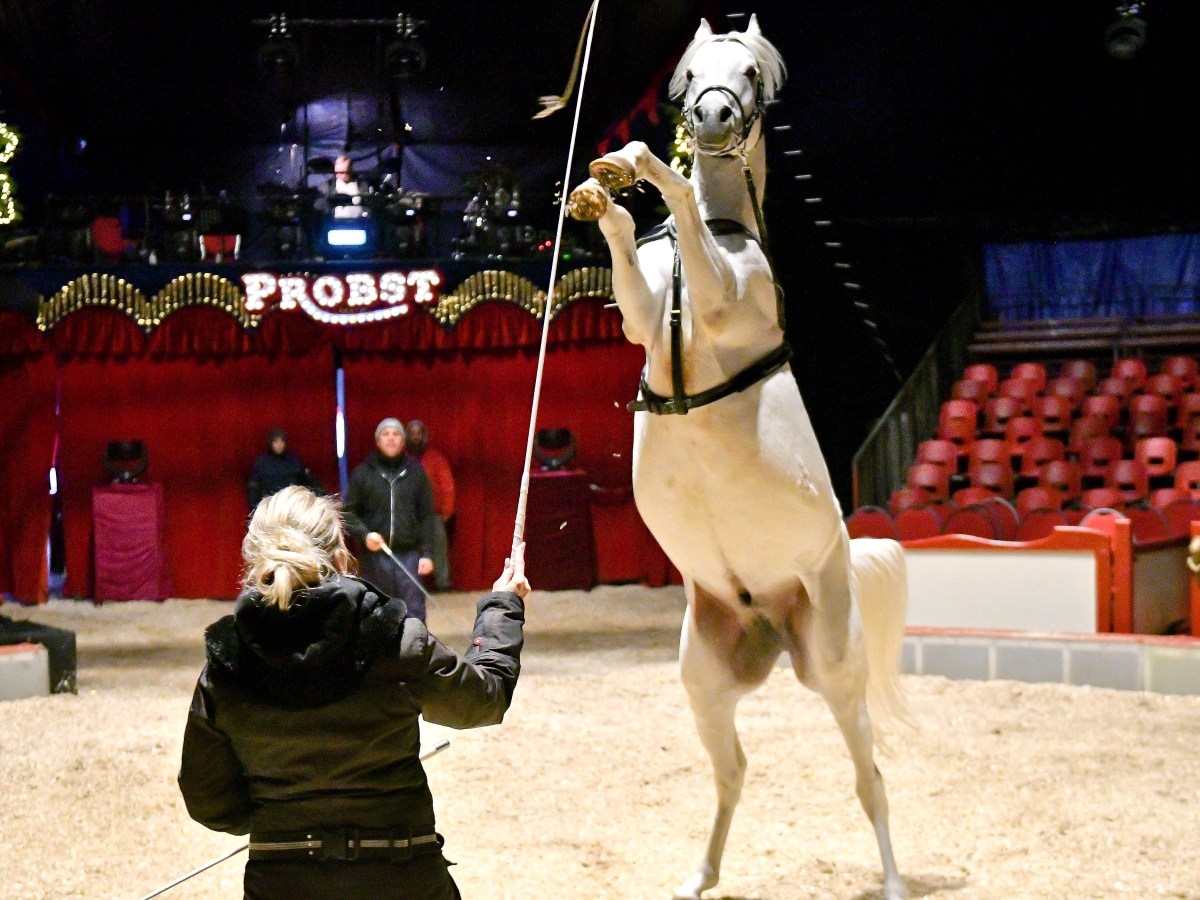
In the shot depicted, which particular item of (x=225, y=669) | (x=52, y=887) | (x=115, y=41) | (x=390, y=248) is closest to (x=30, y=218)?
(x=115, y=41)

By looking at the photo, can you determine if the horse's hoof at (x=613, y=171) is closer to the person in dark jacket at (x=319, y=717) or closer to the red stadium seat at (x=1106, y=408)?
the person in dark jacket at (x=319, y=717)

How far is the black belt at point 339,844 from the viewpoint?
212 centimetres

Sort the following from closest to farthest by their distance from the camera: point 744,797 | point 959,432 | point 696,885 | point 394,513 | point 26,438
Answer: point 696,885 < point 744,797 < point 394,513 < point 959,432 < point 26,438

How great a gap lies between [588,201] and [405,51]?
8.04 metres

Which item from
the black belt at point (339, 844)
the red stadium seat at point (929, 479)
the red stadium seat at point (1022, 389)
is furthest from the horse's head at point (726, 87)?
the red stadium seat at point (1022, 389)

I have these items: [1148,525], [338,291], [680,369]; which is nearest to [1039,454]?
[1148,525]

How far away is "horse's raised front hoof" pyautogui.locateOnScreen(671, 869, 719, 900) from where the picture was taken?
3.84 m

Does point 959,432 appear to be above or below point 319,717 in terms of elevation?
above

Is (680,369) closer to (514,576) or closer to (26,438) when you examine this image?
(514,576)

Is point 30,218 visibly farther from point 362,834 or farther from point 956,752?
point 362,834

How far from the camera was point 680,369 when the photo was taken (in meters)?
3.20

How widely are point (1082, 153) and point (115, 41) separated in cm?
956

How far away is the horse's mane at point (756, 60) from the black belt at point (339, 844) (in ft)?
6.85

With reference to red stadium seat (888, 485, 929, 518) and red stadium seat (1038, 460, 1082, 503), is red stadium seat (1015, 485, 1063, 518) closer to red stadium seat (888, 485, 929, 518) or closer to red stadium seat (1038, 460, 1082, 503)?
red stadium seat (1038, 460, 1082, 503)
